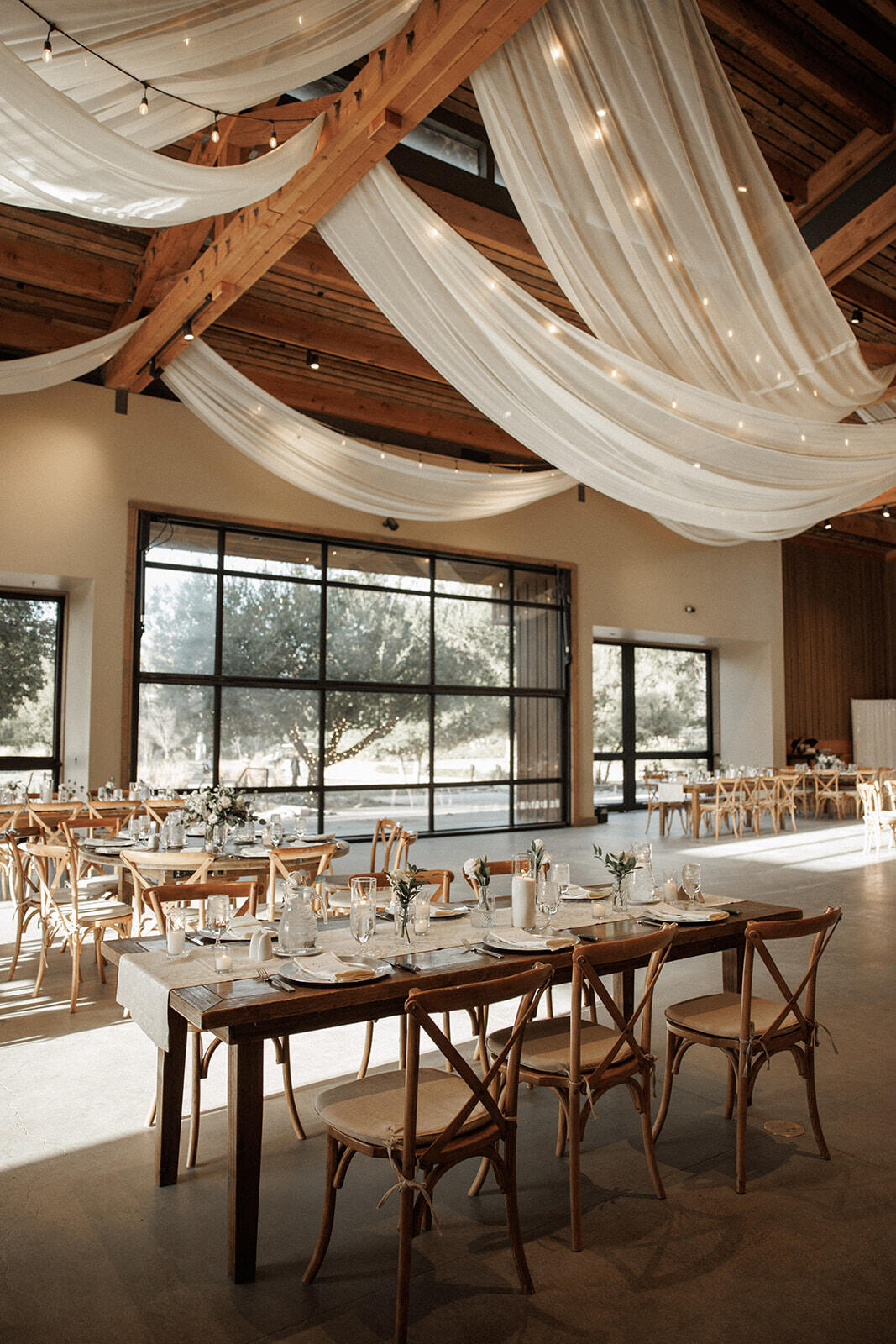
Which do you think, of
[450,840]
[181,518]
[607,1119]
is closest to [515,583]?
[450,840]

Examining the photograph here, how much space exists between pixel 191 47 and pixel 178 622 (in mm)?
7344

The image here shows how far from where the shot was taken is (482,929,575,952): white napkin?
3.06 metres

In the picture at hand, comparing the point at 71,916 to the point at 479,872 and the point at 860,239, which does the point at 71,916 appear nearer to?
the point at 479,872

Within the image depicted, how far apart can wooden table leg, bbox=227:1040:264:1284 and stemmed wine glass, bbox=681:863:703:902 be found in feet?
6.55

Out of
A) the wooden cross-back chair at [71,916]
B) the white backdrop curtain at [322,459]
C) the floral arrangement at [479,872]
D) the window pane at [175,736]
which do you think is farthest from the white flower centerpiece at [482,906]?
the window pane at [175,736]

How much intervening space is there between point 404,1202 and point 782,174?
24.8 ft

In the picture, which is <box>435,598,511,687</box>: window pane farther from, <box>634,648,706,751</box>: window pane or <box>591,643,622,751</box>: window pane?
<box>634,648,706,751</box>: window pane

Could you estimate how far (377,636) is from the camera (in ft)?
39.4

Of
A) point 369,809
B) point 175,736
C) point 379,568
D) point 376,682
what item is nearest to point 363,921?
point 175,736

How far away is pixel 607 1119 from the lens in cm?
343

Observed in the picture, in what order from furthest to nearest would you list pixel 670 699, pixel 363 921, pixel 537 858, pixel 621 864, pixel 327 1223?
pixel 670 699 < pixel 621 864 < pixel 537 858 < pixel 363 921 < pixel 327 1223

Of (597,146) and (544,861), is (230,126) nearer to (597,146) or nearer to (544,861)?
(597,146)

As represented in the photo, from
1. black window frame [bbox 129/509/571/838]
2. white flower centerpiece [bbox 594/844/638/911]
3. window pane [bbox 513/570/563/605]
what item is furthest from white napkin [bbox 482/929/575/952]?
window pane [bbox 513/570/563/605]

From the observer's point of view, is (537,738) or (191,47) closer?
(191,47)
